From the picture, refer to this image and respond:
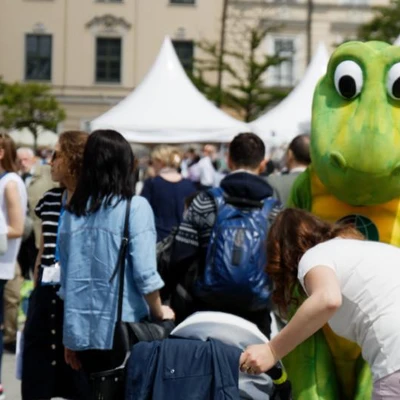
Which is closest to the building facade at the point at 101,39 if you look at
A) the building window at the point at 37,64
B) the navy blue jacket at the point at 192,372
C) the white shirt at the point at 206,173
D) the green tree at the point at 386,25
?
the building window at the point at 37,64

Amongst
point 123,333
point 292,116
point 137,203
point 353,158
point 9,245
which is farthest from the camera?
point 292,116

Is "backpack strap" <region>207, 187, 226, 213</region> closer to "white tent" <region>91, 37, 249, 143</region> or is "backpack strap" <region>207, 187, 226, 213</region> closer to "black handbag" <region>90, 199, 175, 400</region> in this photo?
"black handbag" <region>90, 199, 175, 400</region>

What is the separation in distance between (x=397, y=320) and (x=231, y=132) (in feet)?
36.1

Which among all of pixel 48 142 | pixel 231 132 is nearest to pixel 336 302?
pixel 231 132

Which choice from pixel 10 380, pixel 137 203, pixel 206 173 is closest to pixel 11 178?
pixel 137 203

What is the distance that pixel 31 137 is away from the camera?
3803 centimetres

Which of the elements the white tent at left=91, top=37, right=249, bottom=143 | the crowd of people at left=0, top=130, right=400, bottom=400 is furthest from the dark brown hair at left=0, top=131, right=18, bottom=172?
the white tent at left=91, top=37, right=249, bottom=143

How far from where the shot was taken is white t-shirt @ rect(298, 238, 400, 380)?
3.95 metres

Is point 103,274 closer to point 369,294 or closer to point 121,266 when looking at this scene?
point 121,266

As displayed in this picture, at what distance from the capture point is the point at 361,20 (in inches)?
1896

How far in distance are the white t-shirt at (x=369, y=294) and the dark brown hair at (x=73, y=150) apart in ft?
5.93

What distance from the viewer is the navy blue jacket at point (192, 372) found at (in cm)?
396

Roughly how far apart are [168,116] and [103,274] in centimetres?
993

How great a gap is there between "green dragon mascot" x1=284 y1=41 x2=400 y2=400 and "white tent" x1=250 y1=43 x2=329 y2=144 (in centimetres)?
921
